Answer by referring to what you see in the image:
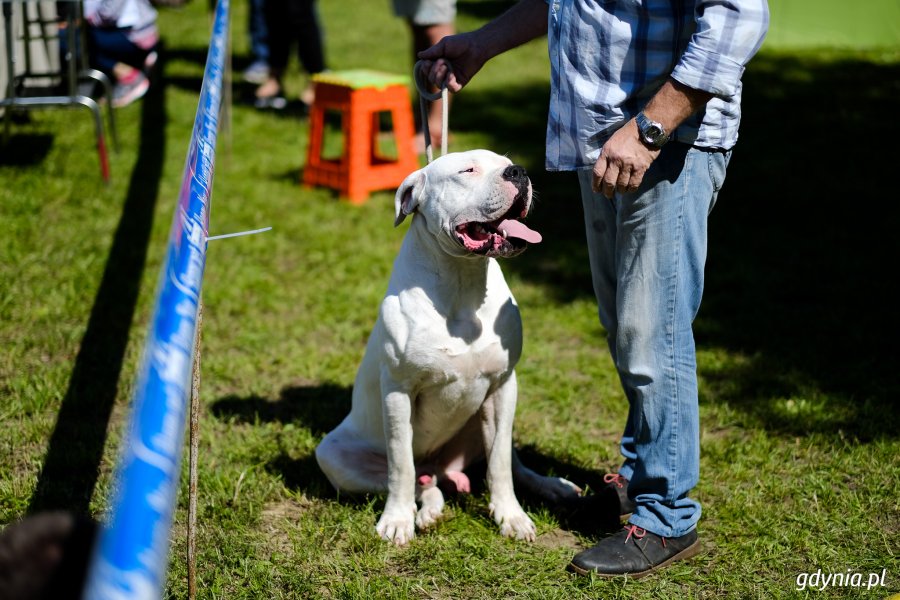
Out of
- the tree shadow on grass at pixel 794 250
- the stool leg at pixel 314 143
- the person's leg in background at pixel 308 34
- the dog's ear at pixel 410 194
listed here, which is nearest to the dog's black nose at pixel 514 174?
the dog's ear at pixel 410 194

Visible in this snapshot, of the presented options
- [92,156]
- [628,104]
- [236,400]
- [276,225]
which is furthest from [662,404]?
[92,156]

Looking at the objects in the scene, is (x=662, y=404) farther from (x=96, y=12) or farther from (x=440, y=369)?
(x=96, y=12)

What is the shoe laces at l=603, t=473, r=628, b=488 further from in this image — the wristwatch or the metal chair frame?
the metal chair frame

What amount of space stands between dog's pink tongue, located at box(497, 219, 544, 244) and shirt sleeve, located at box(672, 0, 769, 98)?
0.69 meters

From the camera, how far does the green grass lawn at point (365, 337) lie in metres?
3.16

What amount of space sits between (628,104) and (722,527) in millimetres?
1556

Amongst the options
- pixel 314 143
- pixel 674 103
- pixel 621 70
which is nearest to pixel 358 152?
pixel 314 143

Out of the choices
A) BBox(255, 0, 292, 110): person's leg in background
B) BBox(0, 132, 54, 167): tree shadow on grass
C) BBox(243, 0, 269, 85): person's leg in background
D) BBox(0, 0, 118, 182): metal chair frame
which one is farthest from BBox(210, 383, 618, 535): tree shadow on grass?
BBox(243, 0, 269, 85): person's leg in background

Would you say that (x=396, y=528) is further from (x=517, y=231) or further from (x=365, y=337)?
(x=365, y=337)

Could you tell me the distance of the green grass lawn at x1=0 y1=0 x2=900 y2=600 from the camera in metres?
3.16

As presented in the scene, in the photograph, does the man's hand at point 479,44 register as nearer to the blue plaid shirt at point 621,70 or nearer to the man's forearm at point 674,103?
the blue plaid shirt at point 621,70

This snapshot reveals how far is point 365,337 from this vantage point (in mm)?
5023

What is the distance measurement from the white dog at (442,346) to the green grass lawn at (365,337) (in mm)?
134

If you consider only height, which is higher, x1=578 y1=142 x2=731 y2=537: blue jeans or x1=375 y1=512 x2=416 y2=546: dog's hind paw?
x1=578 y1=142 x2=731 y2=537: blue jeans
